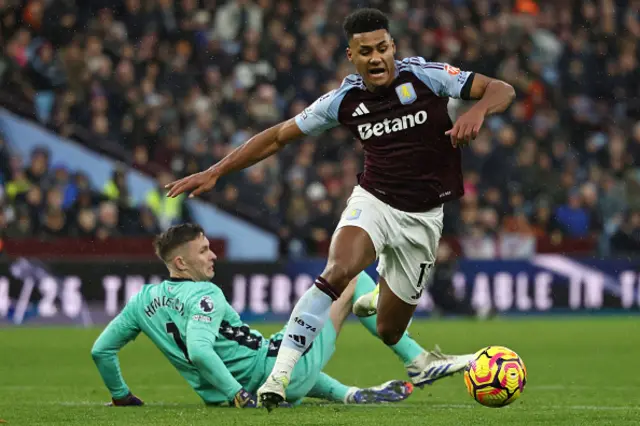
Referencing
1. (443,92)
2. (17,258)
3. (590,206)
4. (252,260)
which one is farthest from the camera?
(590,206)

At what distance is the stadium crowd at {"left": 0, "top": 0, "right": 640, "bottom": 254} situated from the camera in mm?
19344

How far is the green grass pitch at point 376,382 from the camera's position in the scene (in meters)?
6.85

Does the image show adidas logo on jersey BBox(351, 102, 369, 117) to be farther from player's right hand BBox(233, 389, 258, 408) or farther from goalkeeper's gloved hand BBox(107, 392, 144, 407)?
goalkeeper's gloved hand BBox(107, 392, 144, 407)

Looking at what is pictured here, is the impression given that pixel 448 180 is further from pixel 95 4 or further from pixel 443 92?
pixel 95 4

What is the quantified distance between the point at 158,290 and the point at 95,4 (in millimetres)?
14275

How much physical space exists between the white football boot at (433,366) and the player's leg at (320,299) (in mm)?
930

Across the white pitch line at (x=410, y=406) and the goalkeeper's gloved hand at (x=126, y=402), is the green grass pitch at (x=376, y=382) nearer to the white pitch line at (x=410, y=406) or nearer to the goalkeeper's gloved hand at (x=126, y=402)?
the white pitch line at (x=410, y=406)

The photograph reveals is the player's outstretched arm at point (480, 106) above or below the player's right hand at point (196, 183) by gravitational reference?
above

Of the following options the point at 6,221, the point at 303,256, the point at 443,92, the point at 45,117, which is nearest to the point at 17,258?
the point at 6,221

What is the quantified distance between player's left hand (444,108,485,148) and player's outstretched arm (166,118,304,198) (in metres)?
1.22

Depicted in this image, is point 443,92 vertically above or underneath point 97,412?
above

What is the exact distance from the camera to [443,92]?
24.5 ft

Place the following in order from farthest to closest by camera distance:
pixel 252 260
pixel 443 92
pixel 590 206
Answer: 1. pixel 590 206
2. pixel 252 260
3. pixel 443 92

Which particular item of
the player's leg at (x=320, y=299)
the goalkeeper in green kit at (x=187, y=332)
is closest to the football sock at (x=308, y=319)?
the player's leg at (x=320, y=299)
